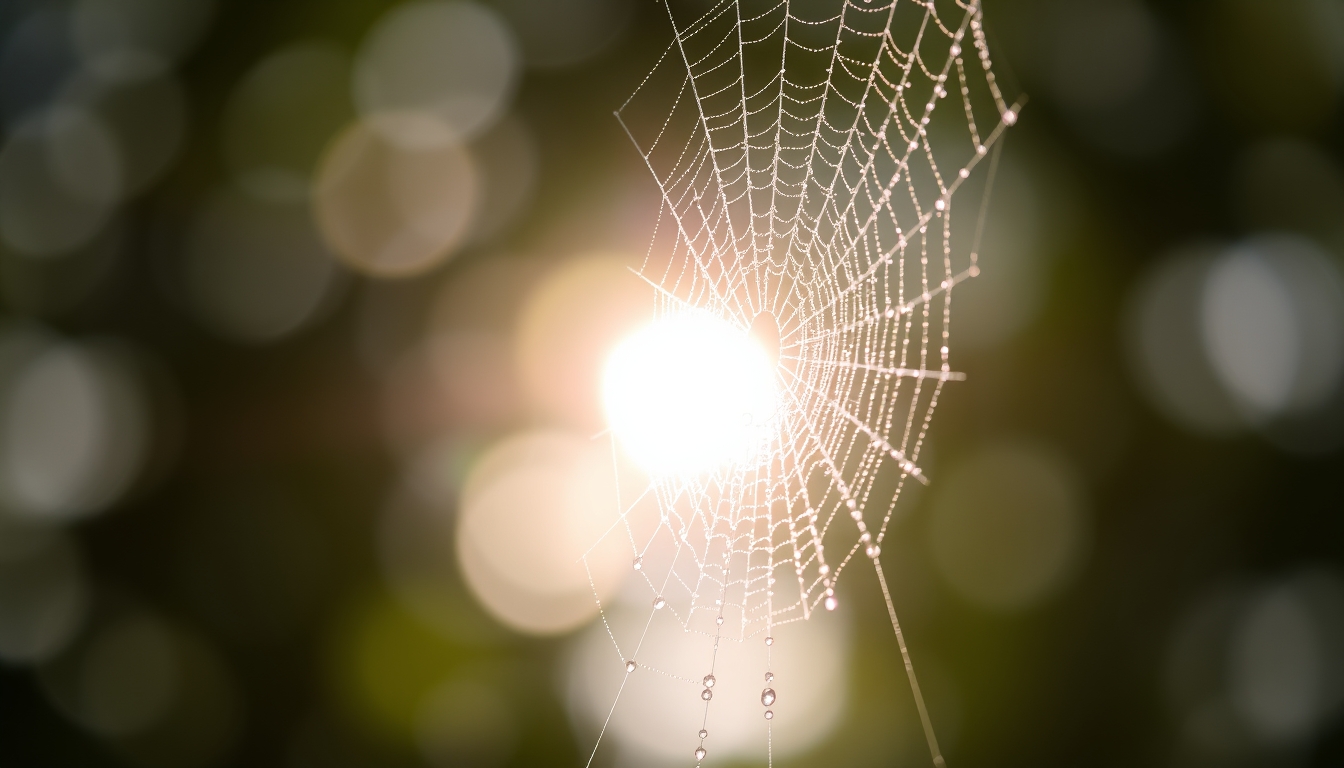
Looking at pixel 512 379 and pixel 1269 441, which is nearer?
pixel 1269 441

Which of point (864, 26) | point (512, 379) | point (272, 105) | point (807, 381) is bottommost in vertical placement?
point (807, 381)

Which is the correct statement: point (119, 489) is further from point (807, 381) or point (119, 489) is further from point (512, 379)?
point (807, 381)

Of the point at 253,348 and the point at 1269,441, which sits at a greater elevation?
the point at 253,348

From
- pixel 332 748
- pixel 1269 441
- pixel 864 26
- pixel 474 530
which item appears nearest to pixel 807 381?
pixel 864 26

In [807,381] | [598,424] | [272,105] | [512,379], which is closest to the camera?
[807,381]

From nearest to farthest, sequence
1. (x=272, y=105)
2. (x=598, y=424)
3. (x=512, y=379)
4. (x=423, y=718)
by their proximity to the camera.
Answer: (x=598, y=424), (x=512, y=379), (x=272, y=105), (x=423, y=718)

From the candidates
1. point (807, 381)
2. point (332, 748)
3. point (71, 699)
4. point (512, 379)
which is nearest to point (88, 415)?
point (71, 699)
